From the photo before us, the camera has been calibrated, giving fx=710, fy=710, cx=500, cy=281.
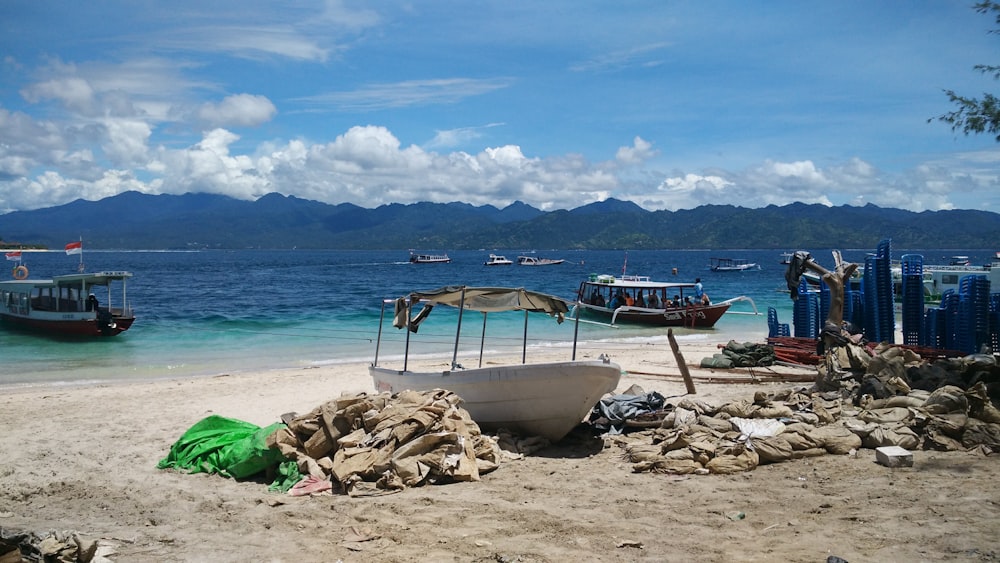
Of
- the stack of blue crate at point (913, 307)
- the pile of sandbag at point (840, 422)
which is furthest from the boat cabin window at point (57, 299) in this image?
the stack of blue crate at point (913, 307)

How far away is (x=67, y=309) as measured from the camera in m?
27.6

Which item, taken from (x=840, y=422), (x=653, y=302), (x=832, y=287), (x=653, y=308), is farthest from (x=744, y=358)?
(x=653, y=302)

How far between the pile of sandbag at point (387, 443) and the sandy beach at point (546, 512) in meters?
0.28

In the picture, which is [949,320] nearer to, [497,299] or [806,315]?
[806,315]

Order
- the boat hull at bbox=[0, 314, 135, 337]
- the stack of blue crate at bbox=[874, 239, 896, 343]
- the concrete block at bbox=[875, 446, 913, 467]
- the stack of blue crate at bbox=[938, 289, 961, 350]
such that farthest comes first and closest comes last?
the boat hull at bbox=[0, 314, 135, 337] < the stack of blue crate at bbox=[874, 239, 896, 343] < the stack of blue crate at bbox=[938, 289, 961, 350] < the concrete block at bbox=[875, 446, 913, 467]

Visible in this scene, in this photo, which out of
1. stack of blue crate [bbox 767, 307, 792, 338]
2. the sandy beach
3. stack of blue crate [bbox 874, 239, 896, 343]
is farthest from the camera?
stack of blue crate [bbox 767, 307, 792, 338]

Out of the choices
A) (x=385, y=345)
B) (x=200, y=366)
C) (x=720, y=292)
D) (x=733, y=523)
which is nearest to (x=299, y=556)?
(x=733, y=523)

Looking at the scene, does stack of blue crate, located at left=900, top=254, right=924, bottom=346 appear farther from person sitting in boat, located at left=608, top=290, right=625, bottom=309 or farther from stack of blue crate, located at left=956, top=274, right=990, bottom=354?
person sitting in boat, located at left=608, top=290, right=625, bottom=309

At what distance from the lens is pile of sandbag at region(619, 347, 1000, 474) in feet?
28.0

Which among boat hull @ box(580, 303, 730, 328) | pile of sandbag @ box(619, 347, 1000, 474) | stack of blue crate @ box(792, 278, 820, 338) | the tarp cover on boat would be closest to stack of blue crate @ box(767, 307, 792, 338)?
stack of blue crate @ box(792, 278, 820, 338)

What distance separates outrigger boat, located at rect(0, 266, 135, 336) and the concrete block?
84.8 ft

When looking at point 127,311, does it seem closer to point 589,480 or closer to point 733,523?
point 589,480

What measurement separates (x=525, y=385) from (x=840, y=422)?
168 inches

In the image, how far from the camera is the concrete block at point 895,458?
7.89m
